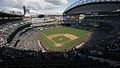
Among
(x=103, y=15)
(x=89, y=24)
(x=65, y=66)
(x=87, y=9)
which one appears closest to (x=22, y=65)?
(x=65, y=66)

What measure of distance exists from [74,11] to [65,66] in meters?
125

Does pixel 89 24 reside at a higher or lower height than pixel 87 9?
lower

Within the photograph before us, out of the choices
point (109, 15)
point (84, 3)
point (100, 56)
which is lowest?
point (100, 56)

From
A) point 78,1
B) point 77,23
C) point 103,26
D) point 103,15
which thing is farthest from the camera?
point 78,1

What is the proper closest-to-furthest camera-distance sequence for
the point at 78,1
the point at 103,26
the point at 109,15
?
1. the point at 103,26
2. the point at 109,15
3. the point at 78,1

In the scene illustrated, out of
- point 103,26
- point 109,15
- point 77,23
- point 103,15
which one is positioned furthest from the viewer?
point 77,23

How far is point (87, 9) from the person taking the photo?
129 meters

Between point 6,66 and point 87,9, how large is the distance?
362 feet

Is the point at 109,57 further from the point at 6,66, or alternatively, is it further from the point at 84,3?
the point at 84,3

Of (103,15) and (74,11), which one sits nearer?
(103,15)

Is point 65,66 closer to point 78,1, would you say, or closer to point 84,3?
point 84,3

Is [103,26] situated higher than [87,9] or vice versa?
[87,9]

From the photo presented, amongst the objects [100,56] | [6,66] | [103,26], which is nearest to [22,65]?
[6,66]

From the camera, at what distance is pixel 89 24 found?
103875 millimetres
